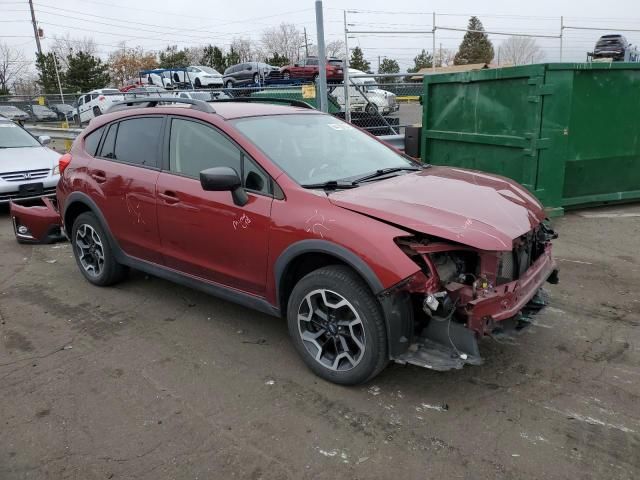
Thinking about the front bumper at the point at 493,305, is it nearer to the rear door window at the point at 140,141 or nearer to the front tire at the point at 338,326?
the front tire at the point at 338,326

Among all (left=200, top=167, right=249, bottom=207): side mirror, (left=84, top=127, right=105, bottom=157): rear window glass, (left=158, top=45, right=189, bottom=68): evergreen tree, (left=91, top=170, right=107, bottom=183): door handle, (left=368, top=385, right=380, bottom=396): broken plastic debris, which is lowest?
(left=368, top=385, right=380, bottom=396): broken plastic debris

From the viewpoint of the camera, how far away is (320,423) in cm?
300

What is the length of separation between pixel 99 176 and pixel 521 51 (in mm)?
23315

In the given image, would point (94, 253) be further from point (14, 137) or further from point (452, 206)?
point (14, 137)

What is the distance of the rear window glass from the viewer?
198 inches

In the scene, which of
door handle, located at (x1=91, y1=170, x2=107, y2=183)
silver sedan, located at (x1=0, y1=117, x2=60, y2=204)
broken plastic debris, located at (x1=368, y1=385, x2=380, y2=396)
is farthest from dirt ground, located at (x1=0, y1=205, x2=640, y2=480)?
silver sedan, located at (x1=0, y1=117, x2=60, y2=204)

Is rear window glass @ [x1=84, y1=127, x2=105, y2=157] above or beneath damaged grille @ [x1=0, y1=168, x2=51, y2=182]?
above

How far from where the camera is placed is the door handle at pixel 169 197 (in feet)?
13.3

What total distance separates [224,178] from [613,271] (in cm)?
397

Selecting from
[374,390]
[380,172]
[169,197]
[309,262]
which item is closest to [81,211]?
[169,197]

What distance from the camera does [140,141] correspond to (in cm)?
454

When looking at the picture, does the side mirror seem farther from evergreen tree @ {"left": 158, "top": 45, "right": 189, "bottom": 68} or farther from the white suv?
evergreen tree @ {"left": 158, "top": 45, "right": 189, "bottom": 68}

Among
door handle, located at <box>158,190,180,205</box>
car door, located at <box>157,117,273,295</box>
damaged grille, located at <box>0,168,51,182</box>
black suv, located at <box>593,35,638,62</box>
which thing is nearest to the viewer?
car door, located at <box>157,117,273,295</box>

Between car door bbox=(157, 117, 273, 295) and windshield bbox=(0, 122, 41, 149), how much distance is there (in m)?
6.54
